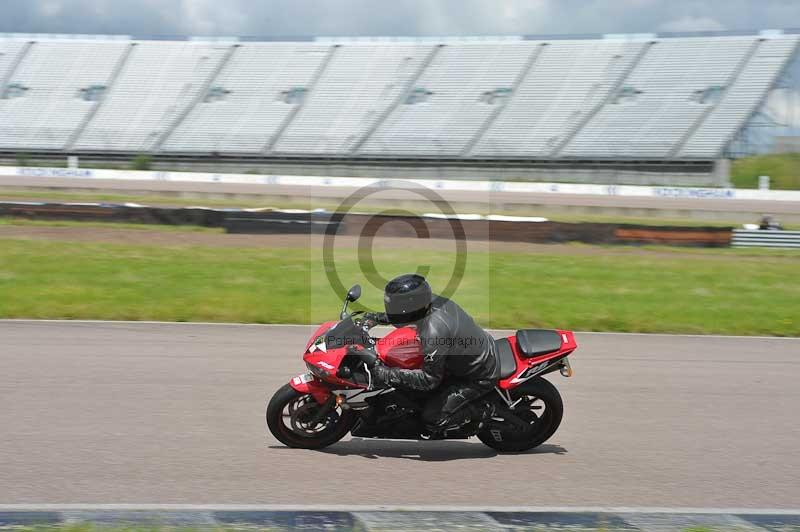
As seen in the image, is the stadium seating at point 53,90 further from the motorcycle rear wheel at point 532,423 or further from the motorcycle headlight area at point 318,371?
the motorcycle rear wheel at point 532,423

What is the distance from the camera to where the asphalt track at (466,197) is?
32469 mm

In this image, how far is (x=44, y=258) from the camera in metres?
16.1

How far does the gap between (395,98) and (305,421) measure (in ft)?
159

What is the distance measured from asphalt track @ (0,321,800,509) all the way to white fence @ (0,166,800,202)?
3169 cm

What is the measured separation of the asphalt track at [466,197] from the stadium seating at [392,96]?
8076 millimetres

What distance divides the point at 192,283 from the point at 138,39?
51.1 m

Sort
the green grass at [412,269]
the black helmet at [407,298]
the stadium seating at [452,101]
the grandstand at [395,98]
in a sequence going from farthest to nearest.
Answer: the stadium seating at [452,101]
the grandstand at [395,98]
the green grass at [412,269]
the black helmet at [407,298]

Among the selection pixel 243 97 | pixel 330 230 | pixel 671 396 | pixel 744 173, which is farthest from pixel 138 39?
pixel 671 396

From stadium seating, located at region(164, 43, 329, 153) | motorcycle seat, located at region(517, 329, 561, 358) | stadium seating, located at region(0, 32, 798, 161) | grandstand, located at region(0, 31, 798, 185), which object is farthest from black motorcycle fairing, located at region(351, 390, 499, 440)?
stadium seating, located at region(164, 43, 329, 153)

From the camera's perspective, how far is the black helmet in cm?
562

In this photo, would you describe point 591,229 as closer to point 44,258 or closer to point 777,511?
point 44,258

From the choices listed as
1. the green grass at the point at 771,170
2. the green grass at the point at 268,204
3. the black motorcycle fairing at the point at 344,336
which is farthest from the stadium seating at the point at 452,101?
the black motorcycle fairing at the point at 344,336

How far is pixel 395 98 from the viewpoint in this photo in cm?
5319

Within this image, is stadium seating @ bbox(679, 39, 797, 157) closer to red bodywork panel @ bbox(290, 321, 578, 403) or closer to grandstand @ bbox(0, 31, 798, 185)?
grandstand @ bbox(0, 31, 798, 185)
